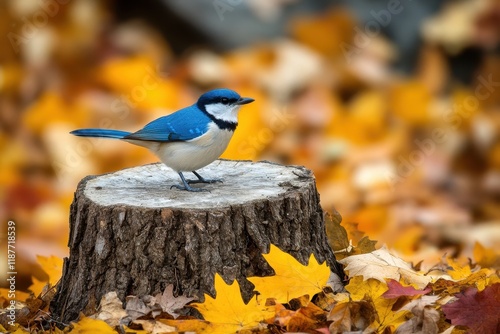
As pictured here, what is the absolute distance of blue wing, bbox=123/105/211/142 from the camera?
12.4ft

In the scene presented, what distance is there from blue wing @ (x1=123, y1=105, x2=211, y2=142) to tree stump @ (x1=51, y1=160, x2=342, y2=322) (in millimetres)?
336

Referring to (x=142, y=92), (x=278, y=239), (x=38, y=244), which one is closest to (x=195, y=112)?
(x=278, y=239)

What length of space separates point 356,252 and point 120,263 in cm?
106

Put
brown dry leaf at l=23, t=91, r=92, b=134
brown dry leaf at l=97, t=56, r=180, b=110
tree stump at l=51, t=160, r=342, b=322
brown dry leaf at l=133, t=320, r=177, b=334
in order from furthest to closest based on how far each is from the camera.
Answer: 1. brown dry leaf at l=97, t=56, r=180, b=110
2. brown dry leaf at l=23, t=91, r=92, b=134
3. tree stump at l=51, t=160, r=342, b=322
4. brown dry leaf at l=133, t=320, r=177, b=334

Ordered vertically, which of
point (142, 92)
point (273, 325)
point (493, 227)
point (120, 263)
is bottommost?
point (273, 325)

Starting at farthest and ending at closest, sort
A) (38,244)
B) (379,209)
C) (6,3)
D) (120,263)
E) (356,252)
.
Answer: (6,3), (379,209), (38,244), (356,252), (120,263)

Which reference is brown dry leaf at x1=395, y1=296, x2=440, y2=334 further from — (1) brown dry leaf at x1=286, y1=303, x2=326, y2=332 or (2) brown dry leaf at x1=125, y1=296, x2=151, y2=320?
(2) brown dry leaf at x1=125, y1=296, x2=151, y2=320

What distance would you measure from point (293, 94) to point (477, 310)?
4.86 m

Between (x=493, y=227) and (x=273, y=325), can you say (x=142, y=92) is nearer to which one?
(x=493, y=227)

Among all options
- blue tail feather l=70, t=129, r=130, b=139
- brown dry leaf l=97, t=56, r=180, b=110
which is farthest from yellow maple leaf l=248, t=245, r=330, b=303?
brown dry leaf l=97, t=56, r=180, b=110

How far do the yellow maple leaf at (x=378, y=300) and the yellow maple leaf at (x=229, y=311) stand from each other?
15.8 inches

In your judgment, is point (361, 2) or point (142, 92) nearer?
point (142, 92)

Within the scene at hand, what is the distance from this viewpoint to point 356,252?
365 centimetres

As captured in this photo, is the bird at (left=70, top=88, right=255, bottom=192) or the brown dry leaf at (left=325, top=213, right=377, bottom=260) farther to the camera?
the bird at (left=70, top=88, right=255, bottom=192)
